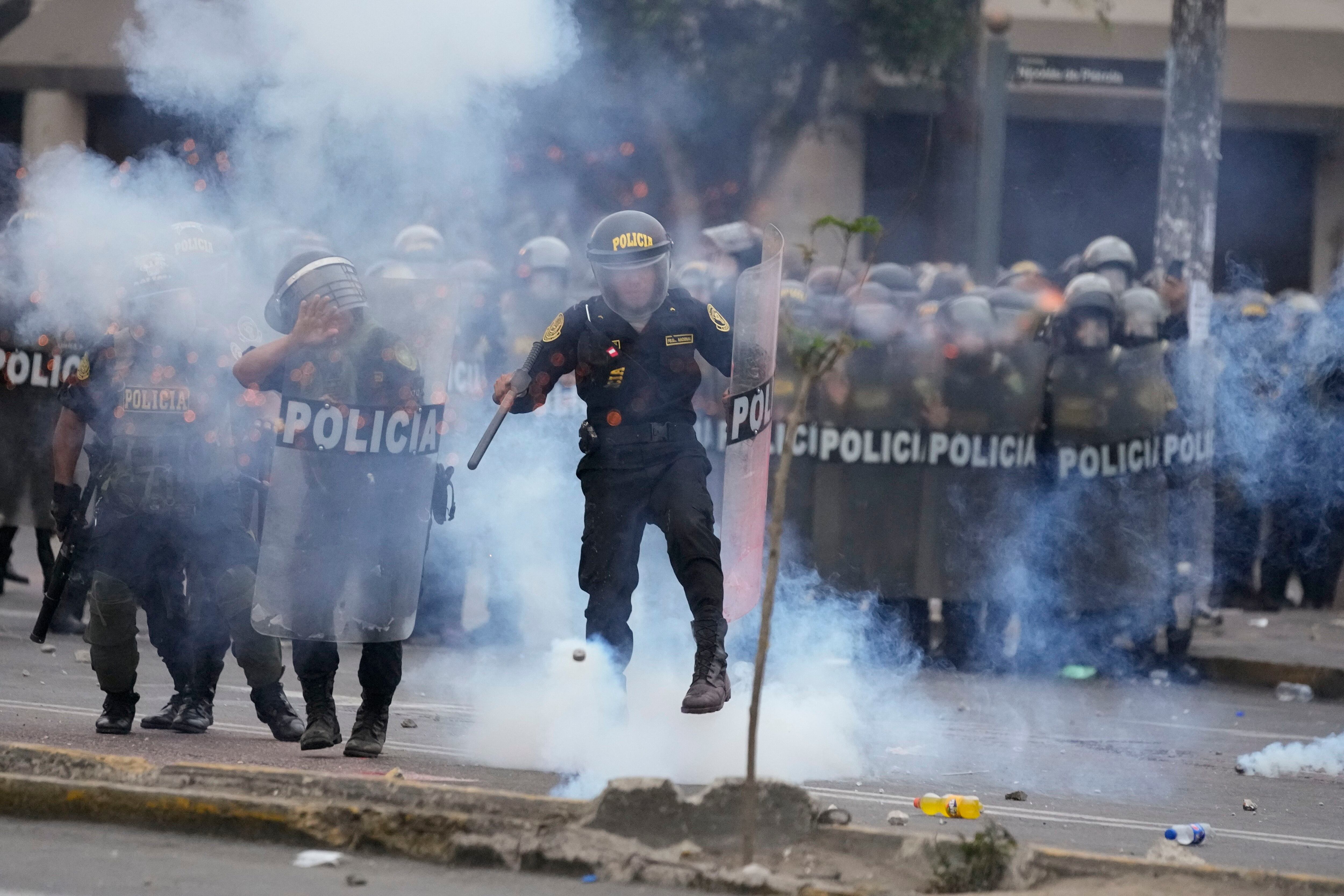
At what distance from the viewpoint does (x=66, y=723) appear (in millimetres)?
6871

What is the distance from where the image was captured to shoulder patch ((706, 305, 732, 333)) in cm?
647

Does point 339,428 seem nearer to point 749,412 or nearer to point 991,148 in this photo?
point 749,412

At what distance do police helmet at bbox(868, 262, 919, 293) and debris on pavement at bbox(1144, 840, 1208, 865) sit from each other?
718 cm

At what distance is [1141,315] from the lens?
35.4ft

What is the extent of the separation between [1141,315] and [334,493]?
234 inches

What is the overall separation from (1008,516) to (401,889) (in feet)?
20.8

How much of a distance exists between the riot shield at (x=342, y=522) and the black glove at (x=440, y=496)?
47 mm

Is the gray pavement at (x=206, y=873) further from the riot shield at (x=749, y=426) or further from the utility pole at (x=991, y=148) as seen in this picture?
the utility pole at (x=991, y=148)

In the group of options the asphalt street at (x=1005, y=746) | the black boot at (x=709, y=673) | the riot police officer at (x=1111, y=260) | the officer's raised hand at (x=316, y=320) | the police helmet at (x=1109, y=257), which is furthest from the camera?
the police helmet at (x=1109, y=257)

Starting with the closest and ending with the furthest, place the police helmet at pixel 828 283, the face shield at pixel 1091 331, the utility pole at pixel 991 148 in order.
Answer: the face shield at pixel 1091 331 → the police helmet at pixel 828 283 → the utility pole at pixel 991 148

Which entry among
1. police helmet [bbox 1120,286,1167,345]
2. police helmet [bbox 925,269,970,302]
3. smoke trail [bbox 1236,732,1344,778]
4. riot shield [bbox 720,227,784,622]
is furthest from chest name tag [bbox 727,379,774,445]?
police helmet [bbox 925,269,970,302]

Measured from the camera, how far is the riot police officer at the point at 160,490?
6699 mm

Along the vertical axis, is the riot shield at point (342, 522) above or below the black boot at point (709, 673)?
above

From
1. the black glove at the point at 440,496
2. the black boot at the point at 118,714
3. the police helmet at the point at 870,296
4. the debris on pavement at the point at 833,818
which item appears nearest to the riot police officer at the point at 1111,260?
the police helmet at the point at 870,296
